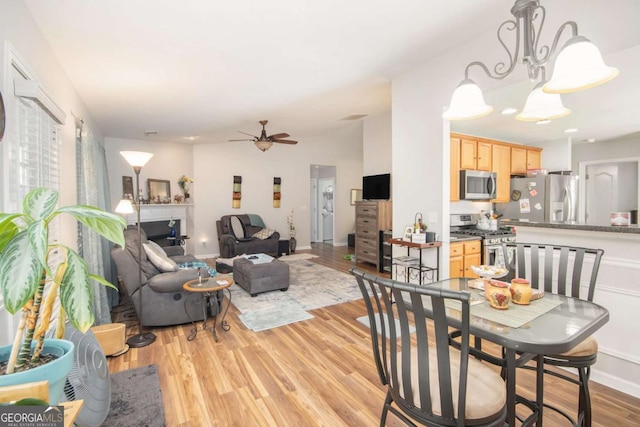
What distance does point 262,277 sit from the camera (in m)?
4.37

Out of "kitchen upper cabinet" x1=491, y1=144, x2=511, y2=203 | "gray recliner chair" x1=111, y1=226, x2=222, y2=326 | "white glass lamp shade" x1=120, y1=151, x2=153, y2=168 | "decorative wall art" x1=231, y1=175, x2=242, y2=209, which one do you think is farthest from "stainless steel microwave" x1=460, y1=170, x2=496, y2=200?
"decorative wall art" x1=231, y1=175, x2=242, y2=209

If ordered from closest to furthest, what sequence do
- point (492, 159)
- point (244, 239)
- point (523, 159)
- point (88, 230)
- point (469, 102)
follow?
point (469, 102), point (88, 230), point (492, 159), point (523, 159), point (244, 239)

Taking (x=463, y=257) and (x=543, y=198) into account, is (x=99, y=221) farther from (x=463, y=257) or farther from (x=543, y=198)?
Result: (x=543, y=198)

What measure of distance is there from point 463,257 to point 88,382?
391cm

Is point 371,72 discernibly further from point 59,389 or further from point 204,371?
point 59,389

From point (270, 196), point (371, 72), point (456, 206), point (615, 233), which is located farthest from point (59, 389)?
point (270, 196)

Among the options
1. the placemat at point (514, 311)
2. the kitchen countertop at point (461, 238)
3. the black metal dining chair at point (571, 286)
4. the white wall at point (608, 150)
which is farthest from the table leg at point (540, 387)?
the white wall at point (608, 150)

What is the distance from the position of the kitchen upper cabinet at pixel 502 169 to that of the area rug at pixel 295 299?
2.82 m

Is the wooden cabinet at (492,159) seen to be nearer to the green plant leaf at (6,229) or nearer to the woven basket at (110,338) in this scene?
the woven basket at (110,338)

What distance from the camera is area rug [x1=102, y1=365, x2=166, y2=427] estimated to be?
6.30ft

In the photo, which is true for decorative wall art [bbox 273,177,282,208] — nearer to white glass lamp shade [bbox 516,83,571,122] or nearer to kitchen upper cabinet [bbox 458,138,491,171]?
kitchen upper cabinet [bbox 458,138,491,171]

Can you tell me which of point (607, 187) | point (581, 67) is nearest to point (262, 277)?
point (581, 67)

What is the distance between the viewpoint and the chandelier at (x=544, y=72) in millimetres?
1325

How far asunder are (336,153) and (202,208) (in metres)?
3.94
